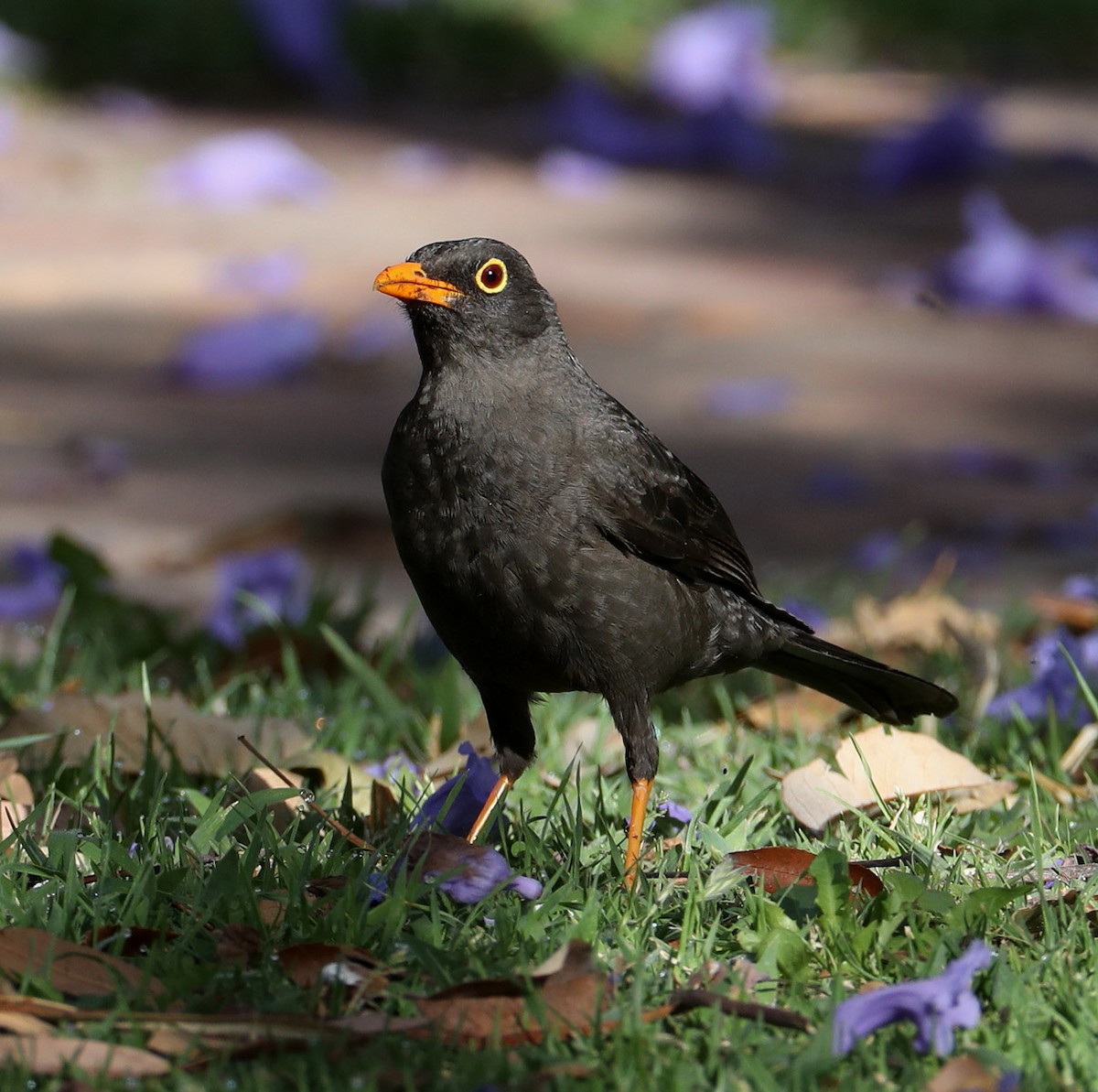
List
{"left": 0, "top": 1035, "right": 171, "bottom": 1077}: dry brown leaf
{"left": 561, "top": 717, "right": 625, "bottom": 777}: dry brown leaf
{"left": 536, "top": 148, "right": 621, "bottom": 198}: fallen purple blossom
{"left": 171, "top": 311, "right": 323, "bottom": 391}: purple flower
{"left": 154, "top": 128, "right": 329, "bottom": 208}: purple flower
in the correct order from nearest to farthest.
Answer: {"left": 0, "top": 1035, "right": 171, "bottom": 1077}: dry brown leaf → {"left": 561, "top": 717, "right": 625, "bottom": 777}: dry brown leaf → {"left": 171, "top": 311, "right": 323, "bottom": 391}: purple flower → {"left": 154, "top": 128, "right": 329, "bottom": 208}: purple flower → {"left": 536, "top": 148, "right": 621, "bottom": 198}: fallen purple blossom

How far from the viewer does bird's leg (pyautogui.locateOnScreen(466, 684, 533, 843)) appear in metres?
3.69

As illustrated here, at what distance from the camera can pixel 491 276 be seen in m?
3.69

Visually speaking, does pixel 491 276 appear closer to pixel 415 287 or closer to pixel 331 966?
pixel 415 287

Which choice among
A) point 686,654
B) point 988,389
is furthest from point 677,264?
point 686,654

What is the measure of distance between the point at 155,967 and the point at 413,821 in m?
0.78

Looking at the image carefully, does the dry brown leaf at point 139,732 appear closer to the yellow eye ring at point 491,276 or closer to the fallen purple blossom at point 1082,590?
the yellow eye ring at point 491,276

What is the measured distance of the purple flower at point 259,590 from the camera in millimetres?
5059

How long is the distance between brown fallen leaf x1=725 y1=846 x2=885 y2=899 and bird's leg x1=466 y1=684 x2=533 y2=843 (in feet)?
2.28

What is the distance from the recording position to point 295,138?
469 inches

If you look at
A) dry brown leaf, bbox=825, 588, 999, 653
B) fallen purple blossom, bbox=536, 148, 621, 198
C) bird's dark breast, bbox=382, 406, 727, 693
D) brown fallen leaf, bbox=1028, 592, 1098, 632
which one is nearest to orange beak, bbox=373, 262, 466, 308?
bird's dark breast, bbox=382, 406, 727, 693

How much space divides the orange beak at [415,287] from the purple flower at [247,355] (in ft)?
13.7

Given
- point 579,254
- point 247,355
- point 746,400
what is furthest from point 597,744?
point 579,254

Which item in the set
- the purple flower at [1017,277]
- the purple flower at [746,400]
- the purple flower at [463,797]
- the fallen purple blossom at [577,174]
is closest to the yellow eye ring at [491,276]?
the purple flower at [463,797]

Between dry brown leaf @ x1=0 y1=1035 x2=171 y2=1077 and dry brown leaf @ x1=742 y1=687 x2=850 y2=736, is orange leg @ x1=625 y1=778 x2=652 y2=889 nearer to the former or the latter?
dry brown leaf @ x1=742 y1=687 x2=850 y2=736
